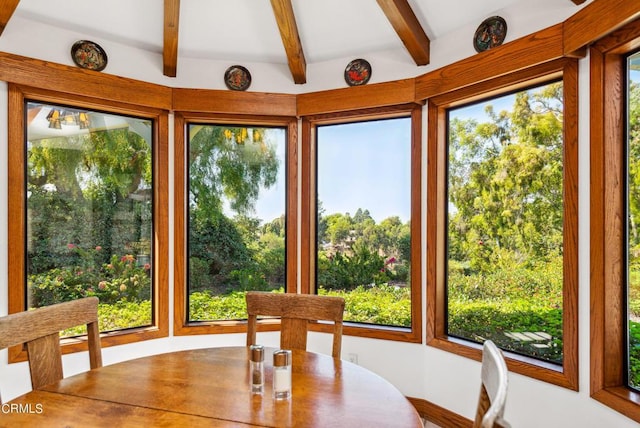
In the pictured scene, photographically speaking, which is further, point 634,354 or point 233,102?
point 233,102

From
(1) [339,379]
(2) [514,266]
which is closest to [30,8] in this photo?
(1) [339,379]

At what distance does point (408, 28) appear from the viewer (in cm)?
275

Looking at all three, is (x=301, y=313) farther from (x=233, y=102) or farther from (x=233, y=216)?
(x=233, y=102)

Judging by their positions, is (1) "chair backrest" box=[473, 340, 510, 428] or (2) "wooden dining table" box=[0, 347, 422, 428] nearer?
(1) "chair backrest" box=[473, 340, 510, 428]

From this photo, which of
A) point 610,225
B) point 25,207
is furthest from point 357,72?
point 25,207

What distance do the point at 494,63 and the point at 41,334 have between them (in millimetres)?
2585

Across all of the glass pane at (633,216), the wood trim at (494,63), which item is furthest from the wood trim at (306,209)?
the glass pane at (633,216)

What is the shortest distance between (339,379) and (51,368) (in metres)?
1.15

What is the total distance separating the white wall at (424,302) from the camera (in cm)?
224

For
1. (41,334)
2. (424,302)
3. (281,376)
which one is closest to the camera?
(281,376)

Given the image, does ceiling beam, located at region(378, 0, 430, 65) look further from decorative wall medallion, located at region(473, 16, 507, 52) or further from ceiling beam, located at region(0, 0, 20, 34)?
ceiling beam, located at region(0, 0, 20, 34)

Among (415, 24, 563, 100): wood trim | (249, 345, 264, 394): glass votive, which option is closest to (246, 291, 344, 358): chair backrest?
(249, 345, 264, 394): glass votive

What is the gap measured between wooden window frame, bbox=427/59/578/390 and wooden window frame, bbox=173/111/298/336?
3.39 feet

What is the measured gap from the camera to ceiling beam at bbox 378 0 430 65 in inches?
104
